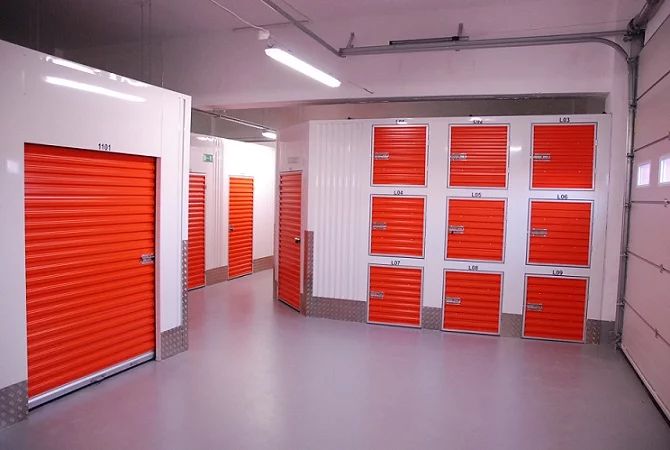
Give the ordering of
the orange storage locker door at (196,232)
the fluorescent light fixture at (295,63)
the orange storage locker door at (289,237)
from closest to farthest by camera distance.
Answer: the fluorescent light fixture at (295,63) → the orange storage locker door at (289,237) → the orange storage locker door at (196,232)

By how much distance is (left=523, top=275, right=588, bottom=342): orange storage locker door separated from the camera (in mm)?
6246

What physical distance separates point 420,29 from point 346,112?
3.70 metres

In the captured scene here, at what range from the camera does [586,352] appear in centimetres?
582

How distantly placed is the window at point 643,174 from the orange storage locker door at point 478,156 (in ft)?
5.13

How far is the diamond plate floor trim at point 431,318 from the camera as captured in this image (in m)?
6.70

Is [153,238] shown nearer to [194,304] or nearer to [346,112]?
[194,304]

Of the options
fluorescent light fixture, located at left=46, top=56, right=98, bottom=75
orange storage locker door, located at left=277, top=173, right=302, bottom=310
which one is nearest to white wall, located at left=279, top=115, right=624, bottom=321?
orange storage locker door, located at left=277, top=173, right=302, bottom=310

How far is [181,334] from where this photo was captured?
17.7 feet

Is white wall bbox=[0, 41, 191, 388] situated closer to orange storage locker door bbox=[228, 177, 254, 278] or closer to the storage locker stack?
the storage locker stack

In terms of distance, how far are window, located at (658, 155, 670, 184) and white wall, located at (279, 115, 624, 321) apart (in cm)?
155

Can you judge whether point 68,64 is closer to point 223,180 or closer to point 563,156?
point 223,180

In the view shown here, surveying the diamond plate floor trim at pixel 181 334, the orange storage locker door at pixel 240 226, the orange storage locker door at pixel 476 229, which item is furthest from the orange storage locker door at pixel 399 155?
the orange storage locker door at pixel 240 226

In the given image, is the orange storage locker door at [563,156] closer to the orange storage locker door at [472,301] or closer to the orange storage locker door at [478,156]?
the orange storage locker door at [478,156]

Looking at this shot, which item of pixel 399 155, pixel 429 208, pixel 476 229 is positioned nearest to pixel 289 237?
pixel 399 155
